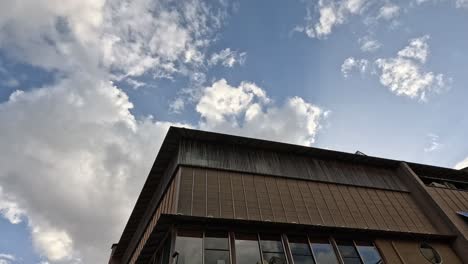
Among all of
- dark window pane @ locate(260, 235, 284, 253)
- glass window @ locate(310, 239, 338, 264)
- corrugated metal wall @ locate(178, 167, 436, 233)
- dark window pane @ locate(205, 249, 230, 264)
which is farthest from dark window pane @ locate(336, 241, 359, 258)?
dark window pane @ locate(205, 249, 230, 264)

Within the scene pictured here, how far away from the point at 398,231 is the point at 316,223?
5.26m

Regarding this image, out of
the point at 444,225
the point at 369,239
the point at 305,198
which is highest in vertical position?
the point at 305,198

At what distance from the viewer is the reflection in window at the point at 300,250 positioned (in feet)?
44.7

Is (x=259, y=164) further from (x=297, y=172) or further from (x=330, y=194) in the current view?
(x=330, y=194)

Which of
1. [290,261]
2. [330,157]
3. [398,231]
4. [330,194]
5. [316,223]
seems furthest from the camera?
[330,157]

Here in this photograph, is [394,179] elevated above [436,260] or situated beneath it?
elevated above

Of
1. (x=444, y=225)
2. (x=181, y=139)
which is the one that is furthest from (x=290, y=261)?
(x=444, y=225)

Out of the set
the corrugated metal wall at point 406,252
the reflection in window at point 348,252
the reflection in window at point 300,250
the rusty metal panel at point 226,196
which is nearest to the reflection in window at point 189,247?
the rusty metal panel at point 226,196

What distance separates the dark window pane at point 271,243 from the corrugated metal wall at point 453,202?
11879 mm

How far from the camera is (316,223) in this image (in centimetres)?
1526

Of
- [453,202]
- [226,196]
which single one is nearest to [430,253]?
[453,202]

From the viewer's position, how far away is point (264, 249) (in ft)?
44.1

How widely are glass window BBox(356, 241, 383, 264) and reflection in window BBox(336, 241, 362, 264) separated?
293 millimetres

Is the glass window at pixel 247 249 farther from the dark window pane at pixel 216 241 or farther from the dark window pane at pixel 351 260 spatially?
the dark window pane at pixel 351 260
